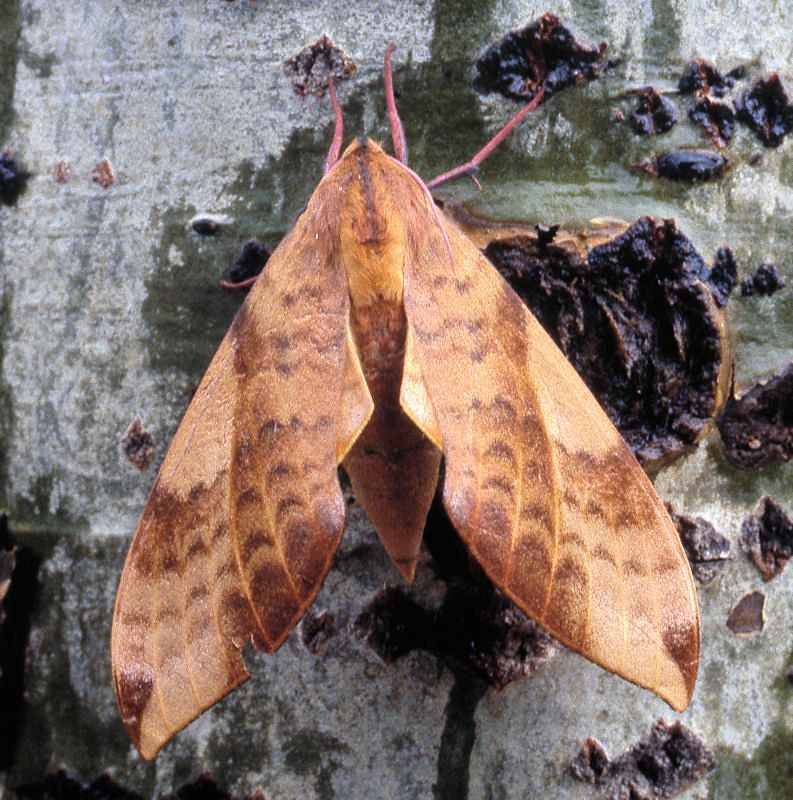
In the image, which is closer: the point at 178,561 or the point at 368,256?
the point at 178,561

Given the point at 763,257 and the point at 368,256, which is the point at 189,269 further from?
the point at 763,257

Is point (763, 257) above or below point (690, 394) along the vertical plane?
above

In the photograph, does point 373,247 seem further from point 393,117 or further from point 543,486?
point 543,486

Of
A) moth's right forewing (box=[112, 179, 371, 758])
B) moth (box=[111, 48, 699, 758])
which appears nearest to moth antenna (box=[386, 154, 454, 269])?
moth (box=[111, 48, 699, 758])

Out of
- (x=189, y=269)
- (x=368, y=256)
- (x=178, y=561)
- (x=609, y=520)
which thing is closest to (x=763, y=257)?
(x=609, y=520)

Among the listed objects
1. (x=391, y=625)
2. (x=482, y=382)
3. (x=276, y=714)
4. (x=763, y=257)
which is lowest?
(x=276, y=714)

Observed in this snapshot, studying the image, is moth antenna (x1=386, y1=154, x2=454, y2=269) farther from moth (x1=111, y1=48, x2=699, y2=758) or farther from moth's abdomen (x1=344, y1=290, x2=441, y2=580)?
moth's abdomen (x1=344, y1=290, x2=441, y2=580)
